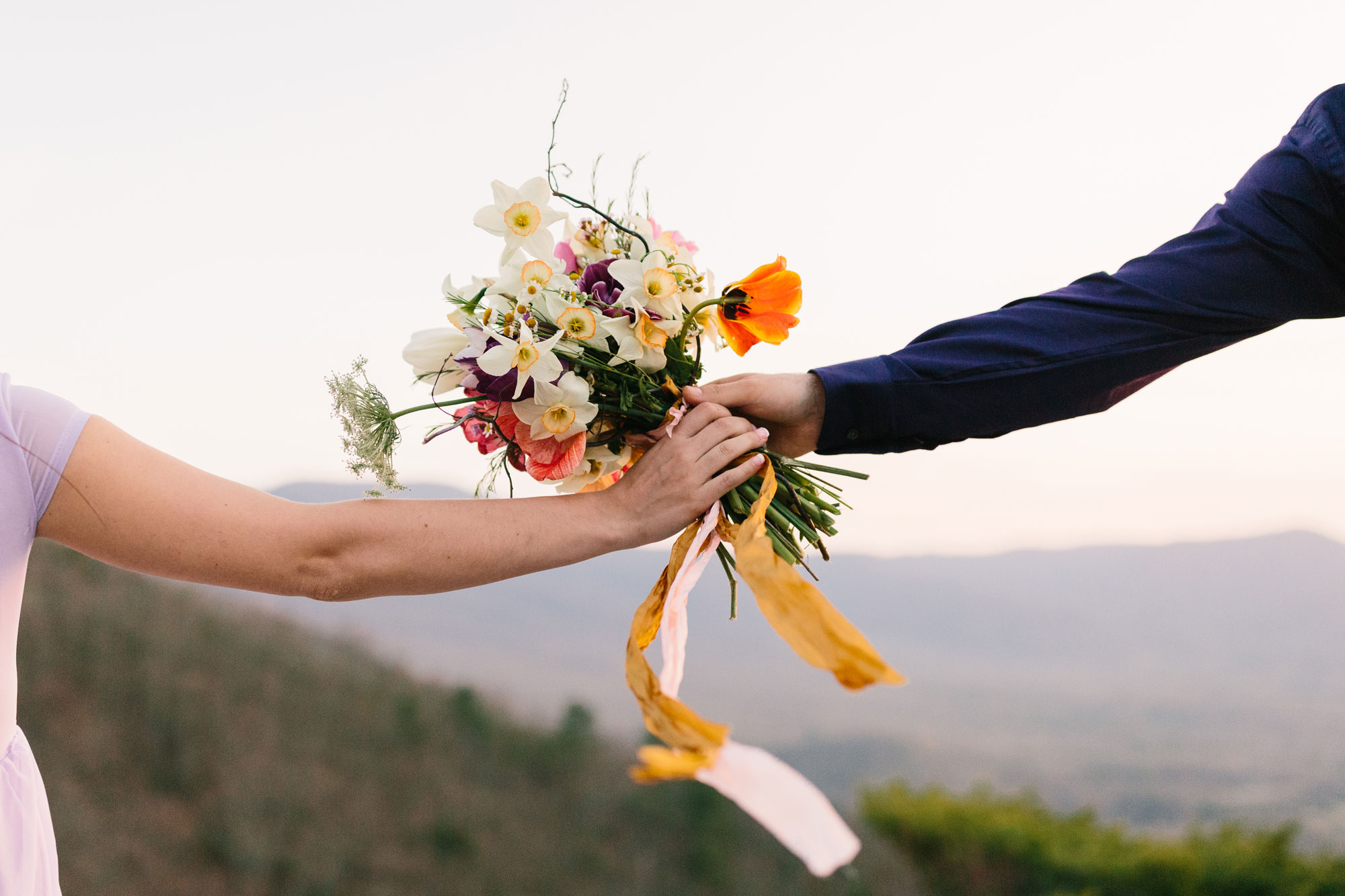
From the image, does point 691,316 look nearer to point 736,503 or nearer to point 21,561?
point 736,503

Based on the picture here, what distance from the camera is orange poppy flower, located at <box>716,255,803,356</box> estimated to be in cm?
136

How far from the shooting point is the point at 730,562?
1.37 meters

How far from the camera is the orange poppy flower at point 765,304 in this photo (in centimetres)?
136

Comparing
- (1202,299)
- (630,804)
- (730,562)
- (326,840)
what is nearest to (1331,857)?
(630,804)

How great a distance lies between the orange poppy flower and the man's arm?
4.3 inches

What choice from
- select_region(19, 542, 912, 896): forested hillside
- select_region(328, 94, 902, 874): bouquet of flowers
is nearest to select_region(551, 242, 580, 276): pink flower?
select_region(328, 94, 902, 874): bouquet of flowers

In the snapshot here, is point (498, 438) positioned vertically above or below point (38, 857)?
above

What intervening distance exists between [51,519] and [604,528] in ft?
2.25

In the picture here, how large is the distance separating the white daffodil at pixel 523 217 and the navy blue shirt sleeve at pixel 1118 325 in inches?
20.7

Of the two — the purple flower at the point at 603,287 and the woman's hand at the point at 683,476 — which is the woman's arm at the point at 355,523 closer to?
the woman's hand at the point at 683,476

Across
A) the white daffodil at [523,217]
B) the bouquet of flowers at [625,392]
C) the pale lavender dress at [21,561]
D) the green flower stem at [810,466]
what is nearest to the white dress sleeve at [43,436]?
the pale lavender dress at [21,561]

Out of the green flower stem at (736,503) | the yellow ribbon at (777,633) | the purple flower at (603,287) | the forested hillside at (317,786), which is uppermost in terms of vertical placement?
the purple flower at (603,287)

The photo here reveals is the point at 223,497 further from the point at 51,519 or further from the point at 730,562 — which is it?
the point at 730,562

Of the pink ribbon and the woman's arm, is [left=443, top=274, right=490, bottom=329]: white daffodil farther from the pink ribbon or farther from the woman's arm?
the pink ribbon
